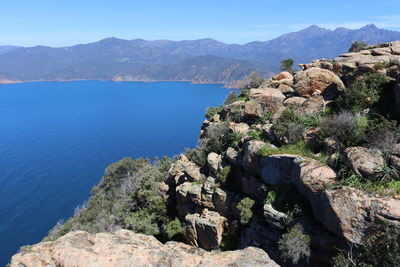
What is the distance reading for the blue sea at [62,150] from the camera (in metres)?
66.7

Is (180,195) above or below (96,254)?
below

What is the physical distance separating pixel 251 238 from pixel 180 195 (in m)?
7.53

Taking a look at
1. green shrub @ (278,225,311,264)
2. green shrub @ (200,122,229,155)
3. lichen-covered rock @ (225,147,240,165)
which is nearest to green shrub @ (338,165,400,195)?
green shrub @ (278,225,311,264)

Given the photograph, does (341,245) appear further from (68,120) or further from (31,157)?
(68,120)

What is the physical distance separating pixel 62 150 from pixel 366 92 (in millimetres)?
118631

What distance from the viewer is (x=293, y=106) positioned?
19.2 meters

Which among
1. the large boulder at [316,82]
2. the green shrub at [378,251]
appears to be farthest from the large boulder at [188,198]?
the green shrub at [378,251]

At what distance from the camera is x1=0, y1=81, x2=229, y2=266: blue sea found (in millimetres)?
66688

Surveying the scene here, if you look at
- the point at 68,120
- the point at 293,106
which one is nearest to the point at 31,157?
the point at 68,120

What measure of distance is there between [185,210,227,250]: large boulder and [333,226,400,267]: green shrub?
29.7ft

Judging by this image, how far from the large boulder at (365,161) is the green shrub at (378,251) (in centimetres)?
236

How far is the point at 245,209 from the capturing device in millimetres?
16625

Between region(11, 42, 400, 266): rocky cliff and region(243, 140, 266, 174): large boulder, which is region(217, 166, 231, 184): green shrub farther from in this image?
region(243, 140, 266, 174): large boulder

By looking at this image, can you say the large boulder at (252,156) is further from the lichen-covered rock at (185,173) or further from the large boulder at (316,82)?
the large boulder at (316,82)
